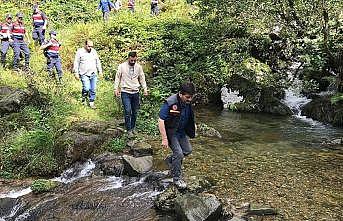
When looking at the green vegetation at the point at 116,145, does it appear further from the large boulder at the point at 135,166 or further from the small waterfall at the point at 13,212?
the small waterfall at the point at 13,212

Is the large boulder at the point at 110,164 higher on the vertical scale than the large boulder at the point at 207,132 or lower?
lower

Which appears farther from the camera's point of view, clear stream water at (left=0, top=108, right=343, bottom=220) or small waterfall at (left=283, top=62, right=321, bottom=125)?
small waterfall at (left=283, top=62, right=321, bottom=125)

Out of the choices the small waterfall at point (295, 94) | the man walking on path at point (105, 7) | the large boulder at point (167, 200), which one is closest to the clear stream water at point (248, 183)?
the large boulder at point (167, 200)

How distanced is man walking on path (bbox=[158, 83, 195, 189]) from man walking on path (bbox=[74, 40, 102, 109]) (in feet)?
18.0

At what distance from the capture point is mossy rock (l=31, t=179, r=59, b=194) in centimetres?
889

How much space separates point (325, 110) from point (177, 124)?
9496mm

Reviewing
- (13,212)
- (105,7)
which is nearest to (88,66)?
(13,212)

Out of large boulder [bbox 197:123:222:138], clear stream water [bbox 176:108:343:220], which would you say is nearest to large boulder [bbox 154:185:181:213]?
clear stream water [bbox 176:108:343:220]

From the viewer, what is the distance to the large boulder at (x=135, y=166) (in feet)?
30.1

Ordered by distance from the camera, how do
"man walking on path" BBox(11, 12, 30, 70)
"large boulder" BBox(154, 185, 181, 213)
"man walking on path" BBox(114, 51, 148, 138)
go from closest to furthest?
"large boulder" BBox(154, 185, 181, 213) → "man walking on path" BBox(114, 51, 148, 138) → "man walking on path" BBox(11, 12, 30, 70)

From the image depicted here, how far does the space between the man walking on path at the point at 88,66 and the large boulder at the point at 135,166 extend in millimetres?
4011

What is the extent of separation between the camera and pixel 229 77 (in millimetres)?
17219

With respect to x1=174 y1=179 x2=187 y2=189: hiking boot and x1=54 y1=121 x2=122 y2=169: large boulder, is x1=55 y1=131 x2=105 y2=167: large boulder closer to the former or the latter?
x1=54 y1=121 x2=122 y2=169: large boulder

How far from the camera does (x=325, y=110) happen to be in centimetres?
1541
